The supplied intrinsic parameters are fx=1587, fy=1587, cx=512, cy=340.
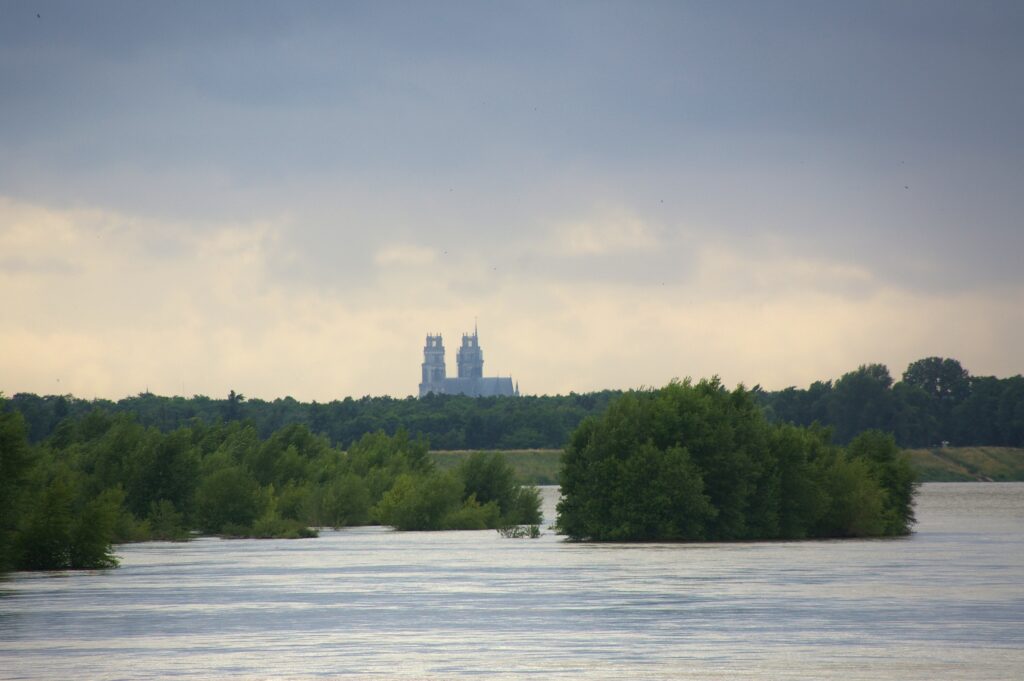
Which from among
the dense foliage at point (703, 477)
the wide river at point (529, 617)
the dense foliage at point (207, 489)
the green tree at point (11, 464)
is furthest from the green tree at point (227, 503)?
the green tree at point (11, 464)

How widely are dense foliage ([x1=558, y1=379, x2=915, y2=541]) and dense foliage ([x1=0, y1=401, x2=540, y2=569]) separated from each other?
944 inches

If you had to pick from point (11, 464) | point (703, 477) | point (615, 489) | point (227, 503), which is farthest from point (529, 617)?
point (227, 503)

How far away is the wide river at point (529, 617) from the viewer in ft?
96.4

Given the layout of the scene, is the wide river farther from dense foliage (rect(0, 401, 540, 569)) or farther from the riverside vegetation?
the riverside vegetation

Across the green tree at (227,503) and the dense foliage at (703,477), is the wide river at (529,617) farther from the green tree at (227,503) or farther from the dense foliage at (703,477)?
the green tree at (227,503)

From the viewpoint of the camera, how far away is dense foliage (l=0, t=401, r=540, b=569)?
203ft

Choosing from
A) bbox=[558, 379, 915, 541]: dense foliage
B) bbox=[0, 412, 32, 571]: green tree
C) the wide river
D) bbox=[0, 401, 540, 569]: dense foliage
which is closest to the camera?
the wide river

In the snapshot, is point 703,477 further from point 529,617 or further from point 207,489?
point 529,617

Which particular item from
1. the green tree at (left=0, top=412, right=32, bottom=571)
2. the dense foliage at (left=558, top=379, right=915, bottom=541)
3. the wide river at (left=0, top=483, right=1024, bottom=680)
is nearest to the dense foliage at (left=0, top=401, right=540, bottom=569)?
the green tree at (left=0, top=412, right=32, bottom=571)

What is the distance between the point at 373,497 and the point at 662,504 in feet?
159

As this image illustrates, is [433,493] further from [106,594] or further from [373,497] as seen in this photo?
[106,594]

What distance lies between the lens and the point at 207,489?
102 metres

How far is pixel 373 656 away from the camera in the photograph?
31.1 m

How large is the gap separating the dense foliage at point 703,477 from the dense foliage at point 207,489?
23989 mm
